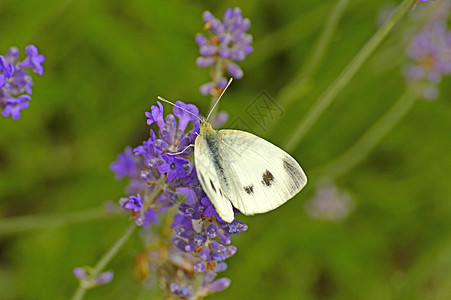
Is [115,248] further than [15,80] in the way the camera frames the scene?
No

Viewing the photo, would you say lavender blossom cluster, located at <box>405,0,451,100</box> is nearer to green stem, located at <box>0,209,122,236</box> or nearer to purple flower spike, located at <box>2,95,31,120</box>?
green stem, located at <box>0,209,122,236</box>

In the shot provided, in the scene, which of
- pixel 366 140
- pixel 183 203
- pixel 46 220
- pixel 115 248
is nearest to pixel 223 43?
pixel 183 203

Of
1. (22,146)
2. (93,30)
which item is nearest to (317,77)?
(93,30)

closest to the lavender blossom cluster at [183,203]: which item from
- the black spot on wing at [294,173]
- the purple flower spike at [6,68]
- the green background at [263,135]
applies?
the black spot on wing at [294,173]

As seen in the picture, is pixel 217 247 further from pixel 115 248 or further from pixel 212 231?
pixel 115 248

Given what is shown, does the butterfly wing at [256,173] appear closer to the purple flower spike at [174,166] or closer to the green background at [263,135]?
the purple flower spike at [174,166]

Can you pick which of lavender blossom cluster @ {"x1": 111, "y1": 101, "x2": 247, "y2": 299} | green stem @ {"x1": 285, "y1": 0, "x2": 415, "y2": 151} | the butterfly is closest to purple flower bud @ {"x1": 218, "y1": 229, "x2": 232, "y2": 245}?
lavender blossom cluster @ {"x1": 111, "y1": 101, "x2": 247, "y2": 299}
